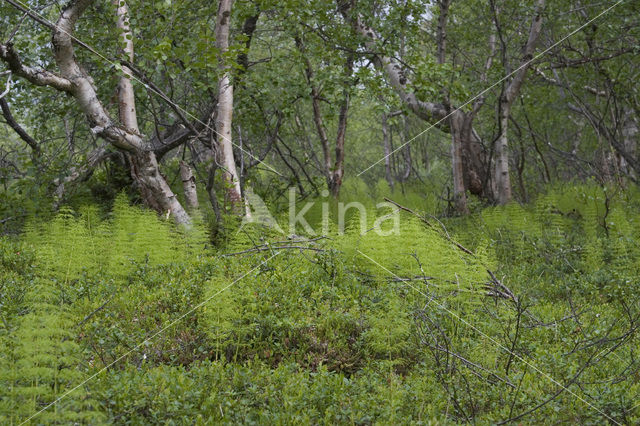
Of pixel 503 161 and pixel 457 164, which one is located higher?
pixel 503 161

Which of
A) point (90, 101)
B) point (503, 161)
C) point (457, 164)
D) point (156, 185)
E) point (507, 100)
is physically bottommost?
point (156, 185)

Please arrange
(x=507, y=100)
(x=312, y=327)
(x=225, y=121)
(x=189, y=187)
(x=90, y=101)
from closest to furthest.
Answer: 1. (x=312, y=327)
2. (x=90, y=101)
3. (x=225, y=121)
4. (x=189, y=187)
5. (x=507, y=100)

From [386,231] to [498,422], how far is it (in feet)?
11.1

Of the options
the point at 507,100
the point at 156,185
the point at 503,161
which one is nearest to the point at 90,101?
the point at 156,185

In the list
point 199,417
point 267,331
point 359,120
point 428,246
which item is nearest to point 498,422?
point 199,417

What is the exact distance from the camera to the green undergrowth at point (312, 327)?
3.25 metres

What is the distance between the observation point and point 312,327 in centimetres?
455

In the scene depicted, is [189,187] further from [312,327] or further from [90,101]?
[312,327]

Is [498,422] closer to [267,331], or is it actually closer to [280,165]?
[267,331]

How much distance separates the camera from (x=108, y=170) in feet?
32.0

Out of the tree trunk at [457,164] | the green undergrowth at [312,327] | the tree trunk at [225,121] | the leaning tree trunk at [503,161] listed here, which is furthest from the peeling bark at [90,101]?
the leaning tree trunk at [503,161]

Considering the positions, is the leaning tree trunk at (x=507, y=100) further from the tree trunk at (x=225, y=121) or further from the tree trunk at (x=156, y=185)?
the tree trunk at (x=156, y=185)

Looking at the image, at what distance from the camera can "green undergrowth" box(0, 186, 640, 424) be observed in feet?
10.7

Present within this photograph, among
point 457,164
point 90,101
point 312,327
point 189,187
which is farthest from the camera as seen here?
point 457,164
